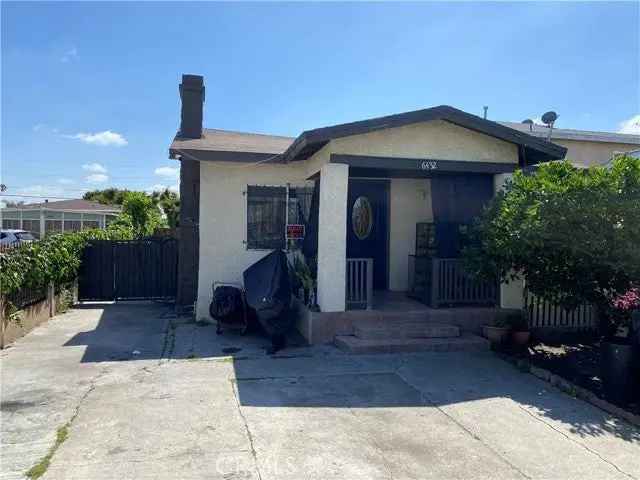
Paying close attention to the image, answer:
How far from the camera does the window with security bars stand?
30.2ft

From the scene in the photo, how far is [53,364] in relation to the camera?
626 cm

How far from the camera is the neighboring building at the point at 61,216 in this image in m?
33.1

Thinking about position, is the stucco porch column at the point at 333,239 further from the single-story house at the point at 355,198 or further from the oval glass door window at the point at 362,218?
the oval glass door window at the point at 362,218

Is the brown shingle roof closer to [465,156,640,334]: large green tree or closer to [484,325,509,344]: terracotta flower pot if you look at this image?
[484,325,509,344]: terracotta flower pot

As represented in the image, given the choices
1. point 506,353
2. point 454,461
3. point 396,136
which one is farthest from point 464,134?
point 454,461

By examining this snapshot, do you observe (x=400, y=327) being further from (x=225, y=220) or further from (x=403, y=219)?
(x=225, y=220)

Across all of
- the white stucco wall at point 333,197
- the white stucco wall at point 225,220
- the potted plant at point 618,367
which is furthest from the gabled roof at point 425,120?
the potted plant at point 618,367

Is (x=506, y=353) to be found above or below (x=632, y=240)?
below

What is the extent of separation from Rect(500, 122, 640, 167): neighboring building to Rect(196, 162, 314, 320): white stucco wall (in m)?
13.2

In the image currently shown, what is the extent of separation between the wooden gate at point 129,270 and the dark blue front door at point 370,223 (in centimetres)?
451

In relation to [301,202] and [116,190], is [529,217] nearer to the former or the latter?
[301,202]

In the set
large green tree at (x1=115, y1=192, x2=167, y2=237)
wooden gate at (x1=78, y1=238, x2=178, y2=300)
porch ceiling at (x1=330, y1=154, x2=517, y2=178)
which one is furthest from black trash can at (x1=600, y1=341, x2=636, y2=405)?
large green tree at (x1=115, y1=192, x2=167, y2=237)

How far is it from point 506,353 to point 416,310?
4.85 feet

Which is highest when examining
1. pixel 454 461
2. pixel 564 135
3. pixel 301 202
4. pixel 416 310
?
pixel 564 135
